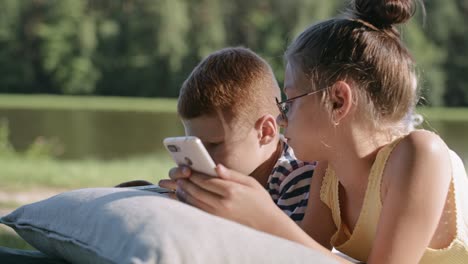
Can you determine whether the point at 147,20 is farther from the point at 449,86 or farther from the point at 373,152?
the point at 373,152

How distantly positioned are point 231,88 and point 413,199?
0.82 meters

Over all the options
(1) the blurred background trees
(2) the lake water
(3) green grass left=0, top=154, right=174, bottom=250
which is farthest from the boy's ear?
(1) the blurred background trees

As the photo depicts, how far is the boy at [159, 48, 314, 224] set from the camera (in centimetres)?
246

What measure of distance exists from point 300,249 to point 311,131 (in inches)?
16.4

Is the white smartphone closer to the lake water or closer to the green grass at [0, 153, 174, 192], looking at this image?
the green grass at [0, 153, 174, 192]

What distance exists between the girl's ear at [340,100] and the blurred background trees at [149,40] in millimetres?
24336

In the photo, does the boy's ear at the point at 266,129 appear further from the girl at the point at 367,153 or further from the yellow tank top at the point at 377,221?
the yellow tank top at the point at 377,221

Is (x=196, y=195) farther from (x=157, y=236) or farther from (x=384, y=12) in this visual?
(x=384, y=12)

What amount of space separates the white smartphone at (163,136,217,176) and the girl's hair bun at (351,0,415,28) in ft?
2.02

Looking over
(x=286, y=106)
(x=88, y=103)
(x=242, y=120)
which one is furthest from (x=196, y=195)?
(x=88, y=103)

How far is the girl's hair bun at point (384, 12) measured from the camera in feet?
6.97

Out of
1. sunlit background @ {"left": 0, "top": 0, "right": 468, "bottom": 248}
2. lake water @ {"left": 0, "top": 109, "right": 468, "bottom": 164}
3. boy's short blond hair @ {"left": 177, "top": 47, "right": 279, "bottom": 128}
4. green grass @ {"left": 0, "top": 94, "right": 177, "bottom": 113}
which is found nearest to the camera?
boy's short blond hair @ {"left": 177, "top": 47, "right": 279, "bottom": 128}

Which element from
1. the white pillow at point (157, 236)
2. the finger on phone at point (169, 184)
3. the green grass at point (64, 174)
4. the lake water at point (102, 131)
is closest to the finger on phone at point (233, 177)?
the white pillow at point (157, 236)

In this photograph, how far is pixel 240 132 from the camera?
8.20ft
